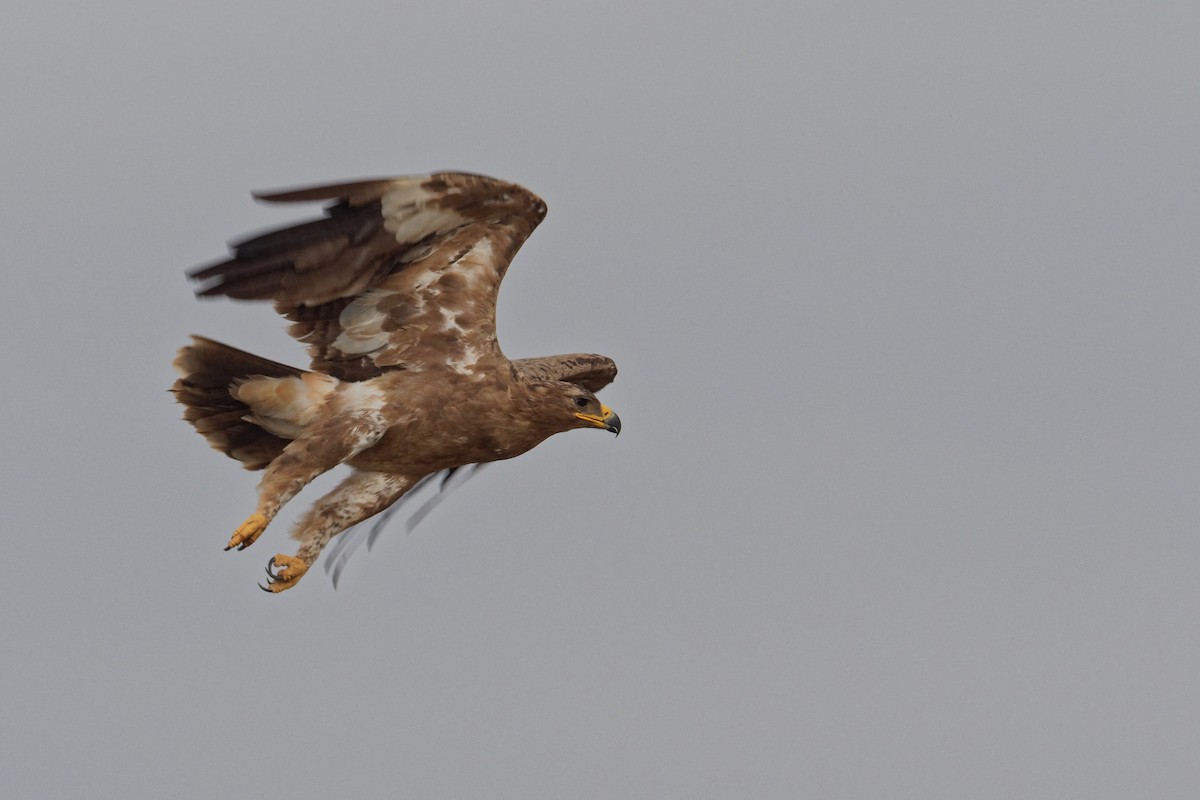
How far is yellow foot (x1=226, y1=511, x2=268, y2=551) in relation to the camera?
1365 centimetres

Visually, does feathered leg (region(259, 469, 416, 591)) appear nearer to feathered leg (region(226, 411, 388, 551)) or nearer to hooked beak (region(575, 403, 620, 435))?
feathered leg (region(226, 411, 388, 551))

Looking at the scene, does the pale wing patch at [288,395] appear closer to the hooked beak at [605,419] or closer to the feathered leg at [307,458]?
the feathered leg at [307,458]

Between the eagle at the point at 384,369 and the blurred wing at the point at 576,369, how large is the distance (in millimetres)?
742

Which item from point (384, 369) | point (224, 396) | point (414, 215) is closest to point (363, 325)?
point (384, 369)

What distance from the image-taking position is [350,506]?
49.7 feet

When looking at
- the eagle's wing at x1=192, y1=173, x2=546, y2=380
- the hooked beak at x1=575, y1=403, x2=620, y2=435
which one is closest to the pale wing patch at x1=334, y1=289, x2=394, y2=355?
the eagle's wing at x1=192, y1=173, x2=546, y2=380

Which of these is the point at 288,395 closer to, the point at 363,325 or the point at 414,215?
the point at 363,325

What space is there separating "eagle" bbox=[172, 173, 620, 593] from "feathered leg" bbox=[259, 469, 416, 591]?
0.01 meters

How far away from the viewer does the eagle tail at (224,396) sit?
1440cm

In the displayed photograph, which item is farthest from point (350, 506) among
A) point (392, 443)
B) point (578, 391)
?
point (578, 391)

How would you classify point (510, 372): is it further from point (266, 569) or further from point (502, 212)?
point (266, 569)

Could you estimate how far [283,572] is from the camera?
575 inches

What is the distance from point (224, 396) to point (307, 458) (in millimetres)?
889

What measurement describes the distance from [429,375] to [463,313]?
458 millimetres
